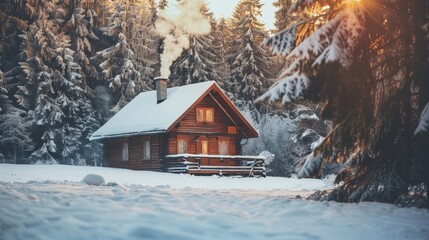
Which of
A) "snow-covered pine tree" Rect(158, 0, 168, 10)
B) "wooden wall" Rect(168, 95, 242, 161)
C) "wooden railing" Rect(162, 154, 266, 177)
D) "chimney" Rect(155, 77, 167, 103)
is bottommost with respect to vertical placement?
"wooden railing" Rect(162, 154, 266, 177)

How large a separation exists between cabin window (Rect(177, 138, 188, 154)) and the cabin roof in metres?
2.00

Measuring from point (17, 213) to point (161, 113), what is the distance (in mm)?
26111

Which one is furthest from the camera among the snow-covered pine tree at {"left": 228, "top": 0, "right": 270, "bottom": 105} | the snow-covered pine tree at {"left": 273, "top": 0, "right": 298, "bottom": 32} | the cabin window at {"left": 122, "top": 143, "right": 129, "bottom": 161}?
the snow-covered pine tree at {"left": 228, "top": 0, "right": 270, "bottom": 105}

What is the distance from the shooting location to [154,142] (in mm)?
33531

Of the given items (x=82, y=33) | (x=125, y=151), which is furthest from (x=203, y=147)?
(x=82, y=33)

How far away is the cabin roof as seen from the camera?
105ft

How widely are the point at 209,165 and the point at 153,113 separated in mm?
4987

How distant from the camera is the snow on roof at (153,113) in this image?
3225cm

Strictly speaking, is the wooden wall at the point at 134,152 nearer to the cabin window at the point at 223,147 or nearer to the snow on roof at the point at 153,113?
the snow on roof at the point at 153,113

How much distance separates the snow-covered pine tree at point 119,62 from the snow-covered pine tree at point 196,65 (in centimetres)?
412

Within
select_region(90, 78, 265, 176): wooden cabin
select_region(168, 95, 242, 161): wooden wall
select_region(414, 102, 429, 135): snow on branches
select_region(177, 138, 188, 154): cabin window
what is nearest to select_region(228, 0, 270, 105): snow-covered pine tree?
select_region(90, 78, 265, 176): wooden cabin

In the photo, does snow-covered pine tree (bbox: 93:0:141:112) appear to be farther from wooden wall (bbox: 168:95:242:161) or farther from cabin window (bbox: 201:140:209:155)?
cabin window (bbox: 201:140:209:155)

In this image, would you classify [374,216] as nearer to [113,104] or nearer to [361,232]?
[361,232]

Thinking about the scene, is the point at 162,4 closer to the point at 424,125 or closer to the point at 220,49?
the point at 220,49
